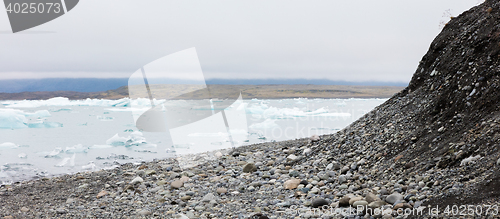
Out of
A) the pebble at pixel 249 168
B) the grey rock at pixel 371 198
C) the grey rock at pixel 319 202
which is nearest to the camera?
the grey rock at pixel 371 198

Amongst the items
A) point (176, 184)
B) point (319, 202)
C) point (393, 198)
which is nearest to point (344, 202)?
point (319, 202)

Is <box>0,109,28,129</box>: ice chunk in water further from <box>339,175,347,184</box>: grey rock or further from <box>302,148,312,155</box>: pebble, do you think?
<box>339,175,347,184</box>: grey rock

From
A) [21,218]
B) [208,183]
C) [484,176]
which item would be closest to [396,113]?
[484,176]

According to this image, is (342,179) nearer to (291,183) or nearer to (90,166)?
(291,183)

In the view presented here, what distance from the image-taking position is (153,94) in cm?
717

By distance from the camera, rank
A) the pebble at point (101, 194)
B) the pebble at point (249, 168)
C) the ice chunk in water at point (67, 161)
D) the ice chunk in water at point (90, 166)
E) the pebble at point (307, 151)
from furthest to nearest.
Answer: the ice chunk in water at point (67, 161)
the ice chunk in water at point (90, 166)
the pebble at point (307, 151)
the pebble at point (249, 168)
the pebble at point (101, 194)

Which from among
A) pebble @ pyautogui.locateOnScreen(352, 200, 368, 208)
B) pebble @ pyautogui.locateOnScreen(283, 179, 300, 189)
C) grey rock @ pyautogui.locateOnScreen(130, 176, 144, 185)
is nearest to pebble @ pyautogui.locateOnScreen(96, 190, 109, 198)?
grey rock @ pyautogui.locateOnScreen(130, 176, 144, 185)

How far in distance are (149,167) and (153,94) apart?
66.5 inches

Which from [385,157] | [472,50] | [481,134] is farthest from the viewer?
[472,50]

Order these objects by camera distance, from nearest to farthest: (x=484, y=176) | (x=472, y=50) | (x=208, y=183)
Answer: (x=484, y=176) < (x=472, y=50) < (x=208, y=183)

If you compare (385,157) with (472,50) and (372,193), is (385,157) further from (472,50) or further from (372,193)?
(472,50)

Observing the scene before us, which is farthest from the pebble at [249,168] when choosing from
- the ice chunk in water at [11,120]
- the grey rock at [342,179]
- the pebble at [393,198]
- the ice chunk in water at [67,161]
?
the ice chunk in water at [11,120]

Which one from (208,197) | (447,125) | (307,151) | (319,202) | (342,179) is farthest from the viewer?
(307,151)

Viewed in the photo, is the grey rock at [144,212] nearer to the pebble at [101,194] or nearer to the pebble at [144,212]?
the pebble at [144,212]
